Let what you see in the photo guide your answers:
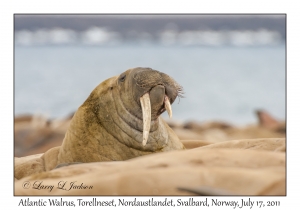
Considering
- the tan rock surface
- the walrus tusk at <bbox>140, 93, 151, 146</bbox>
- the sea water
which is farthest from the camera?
the sea water

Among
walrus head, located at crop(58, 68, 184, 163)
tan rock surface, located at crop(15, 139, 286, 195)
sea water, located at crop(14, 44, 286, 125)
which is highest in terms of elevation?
sea water, located at crop(14, 44, 286, 125)

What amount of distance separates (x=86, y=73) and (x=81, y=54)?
3.14 m

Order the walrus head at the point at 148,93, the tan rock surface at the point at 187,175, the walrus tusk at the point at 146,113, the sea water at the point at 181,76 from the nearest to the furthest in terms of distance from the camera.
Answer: the tan rock surface at the point at 187,175 → the walrus tusk at the point at 146,113 → the walrus head at the point at 148,93 → the sea water at the point at 181,76

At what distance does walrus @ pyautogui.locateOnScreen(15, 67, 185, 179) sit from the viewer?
6.33m

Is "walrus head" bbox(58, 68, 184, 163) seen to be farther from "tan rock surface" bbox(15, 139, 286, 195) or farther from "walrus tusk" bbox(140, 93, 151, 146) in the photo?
"tan rock surface" bbox(15, 139, 286, 195)

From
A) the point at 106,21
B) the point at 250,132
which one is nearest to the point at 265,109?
the point at 250,132

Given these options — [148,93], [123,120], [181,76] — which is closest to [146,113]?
[148,93]

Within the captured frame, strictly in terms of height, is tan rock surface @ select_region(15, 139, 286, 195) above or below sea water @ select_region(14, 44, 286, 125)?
below

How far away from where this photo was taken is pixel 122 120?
6523 mm

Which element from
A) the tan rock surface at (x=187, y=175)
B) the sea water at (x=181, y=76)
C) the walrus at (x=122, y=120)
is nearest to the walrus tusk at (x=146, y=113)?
the walrus at (x=122, y=120)

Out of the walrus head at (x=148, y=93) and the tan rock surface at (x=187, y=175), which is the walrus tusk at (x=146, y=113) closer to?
the walrus head at (x=148, y=93)

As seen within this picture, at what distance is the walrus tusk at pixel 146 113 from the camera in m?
6.09

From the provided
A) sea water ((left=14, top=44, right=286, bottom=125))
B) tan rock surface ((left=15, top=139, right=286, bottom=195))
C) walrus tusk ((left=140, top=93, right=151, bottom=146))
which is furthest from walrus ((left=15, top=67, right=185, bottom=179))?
sea water ((left=14, top=44, right=286, bottom=125))

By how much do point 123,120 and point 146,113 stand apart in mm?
425
